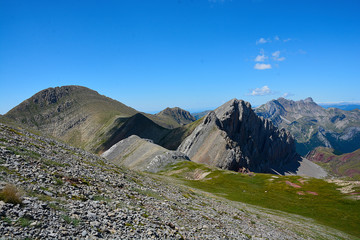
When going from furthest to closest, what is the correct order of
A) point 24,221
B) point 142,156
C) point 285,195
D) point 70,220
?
point 142,156
point 285,195
point 70,220
point 24,221

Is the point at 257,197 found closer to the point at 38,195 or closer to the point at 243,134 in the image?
the point at 38,195

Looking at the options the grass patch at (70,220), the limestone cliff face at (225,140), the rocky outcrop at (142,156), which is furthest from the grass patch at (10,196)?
the limestone cliff face at (225,140)

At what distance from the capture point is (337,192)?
75438 mm

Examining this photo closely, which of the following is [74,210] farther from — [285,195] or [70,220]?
[285,195]

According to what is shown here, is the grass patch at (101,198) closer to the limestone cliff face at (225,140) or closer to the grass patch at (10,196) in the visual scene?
the grass patch at (10,196)

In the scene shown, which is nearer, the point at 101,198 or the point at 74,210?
the point at 74,210

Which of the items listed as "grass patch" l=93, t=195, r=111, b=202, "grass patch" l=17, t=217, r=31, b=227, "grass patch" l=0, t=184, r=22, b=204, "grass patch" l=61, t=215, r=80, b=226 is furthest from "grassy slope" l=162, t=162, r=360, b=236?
"grass patch" l=17, t=217, r=31, b=227

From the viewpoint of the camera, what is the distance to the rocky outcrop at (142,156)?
344 ft

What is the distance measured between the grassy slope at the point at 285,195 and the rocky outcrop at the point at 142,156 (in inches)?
309

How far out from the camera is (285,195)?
234ft

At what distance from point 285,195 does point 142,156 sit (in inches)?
2943

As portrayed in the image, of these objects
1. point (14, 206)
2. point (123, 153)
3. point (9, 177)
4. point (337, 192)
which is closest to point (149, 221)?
point (14, 206)

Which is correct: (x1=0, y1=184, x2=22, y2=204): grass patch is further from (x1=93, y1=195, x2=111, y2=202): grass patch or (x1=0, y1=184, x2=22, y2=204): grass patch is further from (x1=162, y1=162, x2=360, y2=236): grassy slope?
(x1=162, y1=162, x2=360, y2=236): grassy slope

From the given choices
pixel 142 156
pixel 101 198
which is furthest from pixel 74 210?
pixel 142 156
